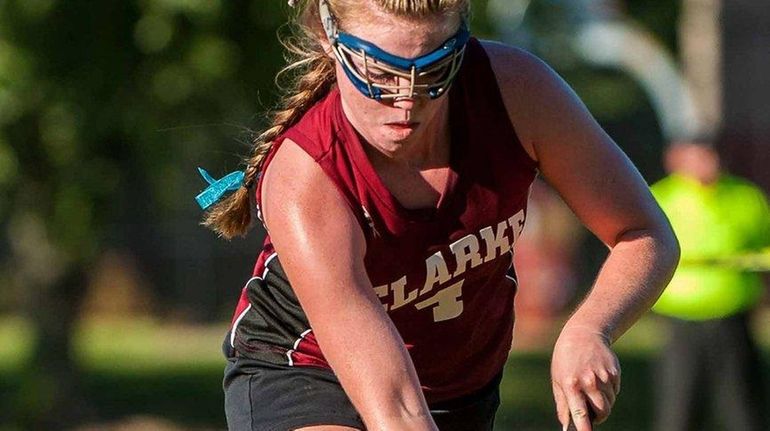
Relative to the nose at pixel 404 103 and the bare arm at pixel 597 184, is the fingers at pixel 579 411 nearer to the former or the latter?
the bare arm at pixel 597 184

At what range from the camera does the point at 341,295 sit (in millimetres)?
3275

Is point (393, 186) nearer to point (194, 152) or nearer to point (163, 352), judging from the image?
point (194, 152)

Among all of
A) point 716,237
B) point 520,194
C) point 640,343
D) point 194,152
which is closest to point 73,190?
point 194,152

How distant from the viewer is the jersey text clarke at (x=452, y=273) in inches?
143

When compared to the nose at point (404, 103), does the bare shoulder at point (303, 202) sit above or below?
below

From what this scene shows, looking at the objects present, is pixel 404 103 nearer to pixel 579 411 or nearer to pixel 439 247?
pixel 439 247

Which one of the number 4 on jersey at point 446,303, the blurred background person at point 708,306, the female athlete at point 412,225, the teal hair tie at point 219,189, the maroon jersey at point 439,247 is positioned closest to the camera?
the female athlete at point 412,225

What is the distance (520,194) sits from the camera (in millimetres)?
3707

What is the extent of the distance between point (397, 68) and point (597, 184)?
653mm

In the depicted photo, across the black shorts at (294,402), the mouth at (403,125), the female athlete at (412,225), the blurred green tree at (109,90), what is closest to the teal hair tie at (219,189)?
the female athlete at (412,225)

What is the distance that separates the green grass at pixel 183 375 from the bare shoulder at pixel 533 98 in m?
8.47

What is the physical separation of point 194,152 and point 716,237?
4.15 metres

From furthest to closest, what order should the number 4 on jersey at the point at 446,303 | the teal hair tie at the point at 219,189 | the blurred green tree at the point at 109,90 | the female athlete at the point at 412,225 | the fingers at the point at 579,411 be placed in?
1. the blurred green tree at the point at 109,90
2. the teal hair tie at the point at 219,189
3. the number 4 on jersey at the point at 446,303
4. the female athlete at the point at 412,225
5. the fingers at the point at 579,411

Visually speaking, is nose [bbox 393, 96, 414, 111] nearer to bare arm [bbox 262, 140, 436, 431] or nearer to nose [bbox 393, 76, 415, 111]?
nose [bbox 393, 76, 415, 111]
